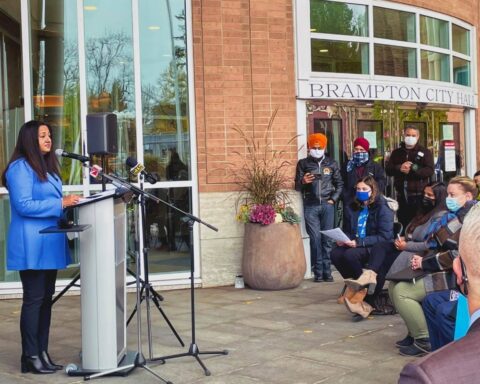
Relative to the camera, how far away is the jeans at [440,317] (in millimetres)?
4398

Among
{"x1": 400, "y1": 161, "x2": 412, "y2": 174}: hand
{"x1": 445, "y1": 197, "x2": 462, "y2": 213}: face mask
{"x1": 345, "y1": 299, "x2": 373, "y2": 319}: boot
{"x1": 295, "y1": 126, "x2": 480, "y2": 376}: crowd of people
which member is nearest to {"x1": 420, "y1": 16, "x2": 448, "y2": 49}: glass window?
{"x1": 295, "y1": 126, "x2": 480, "y2": 376}: crowd of people

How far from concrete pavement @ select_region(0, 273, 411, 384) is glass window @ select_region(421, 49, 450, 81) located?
15.1ft

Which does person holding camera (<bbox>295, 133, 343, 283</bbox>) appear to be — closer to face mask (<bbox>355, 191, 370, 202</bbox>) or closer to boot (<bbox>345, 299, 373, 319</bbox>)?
face mask (<bbox>355, 191, 370, 202</bbox>)

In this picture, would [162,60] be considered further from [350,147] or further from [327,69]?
[350,147]

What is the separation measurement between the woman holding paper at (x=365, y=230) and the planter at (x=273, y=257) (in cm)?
143

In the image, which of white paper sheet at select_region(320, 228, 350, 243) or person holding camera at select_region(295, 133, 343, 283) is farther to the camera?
person holding camera at select_region(295, 133, 343, 283)

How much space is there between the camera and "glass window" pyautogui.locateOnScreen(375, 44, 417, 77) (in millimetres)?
10789

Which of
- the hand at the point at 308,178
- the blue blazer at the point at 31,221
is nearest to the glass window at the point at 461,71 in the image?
the hand at the point at 308,178

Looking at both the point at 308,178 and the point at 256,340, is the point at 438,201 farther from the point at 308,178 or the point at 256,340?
the point at 308,178

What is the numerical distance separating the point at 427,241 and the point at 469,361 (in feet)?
15.3

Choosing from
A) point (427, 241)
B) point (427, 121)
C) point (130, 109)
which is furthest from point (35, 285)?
point (427, 121)

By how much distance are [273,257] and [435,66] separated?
16.6ft

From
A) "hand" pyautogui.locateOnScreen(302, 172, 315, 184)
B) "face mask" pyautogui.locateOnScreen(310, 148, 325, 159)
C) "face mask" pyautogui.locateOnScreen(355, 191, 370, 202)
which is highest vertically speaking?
"face mask" pyautogui.locateOnScreen(310, 148, 325, 159)

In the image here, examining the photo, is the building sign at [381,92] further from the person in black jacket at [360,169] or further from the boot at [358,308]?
the boot at [358,308]
